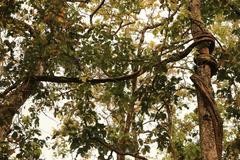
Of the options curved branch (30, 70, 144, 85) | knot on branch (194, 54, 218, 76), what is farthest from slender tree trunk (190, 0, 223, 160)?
curved branch (30, 70, 144, 85)

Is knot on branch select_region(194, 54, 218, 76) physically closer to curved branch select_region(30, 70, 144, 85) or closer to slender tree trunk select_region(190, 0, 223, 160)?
slender tree trunk select_region(190, 0, 223, 160)

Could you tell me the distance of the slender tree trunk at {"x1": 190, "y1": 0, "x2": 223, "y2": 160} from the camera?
4.77 metres

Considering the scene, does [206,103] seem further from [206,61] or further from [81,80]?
[81,80]

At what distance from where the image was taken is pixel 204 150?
473cm

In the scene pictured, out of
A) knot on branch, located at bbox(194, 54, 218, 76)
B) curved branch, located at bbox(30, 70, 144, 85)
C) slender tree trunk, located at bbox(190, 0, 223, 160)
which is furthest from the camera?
curved branch, located at bbox(30, 70, 144, 85)

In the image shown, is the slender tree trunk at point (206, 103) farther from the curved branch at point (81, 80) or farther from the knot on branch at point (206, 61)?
the curved branch at point (81, 80)

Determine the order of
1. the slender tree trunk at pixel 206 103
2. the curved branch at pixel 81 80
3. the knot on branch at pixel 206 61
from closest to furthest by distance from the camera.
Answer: the slender tree trunk at pixel 206 103
the knot on branch at pixel 206 61
the curved branch at pixel 81 80

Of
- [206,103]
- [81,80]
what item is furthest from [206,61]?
[81,80]

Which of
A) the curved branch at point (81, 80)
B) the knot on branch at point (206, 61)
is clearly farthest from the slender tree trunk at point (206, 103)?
the curved branch at point (81, 80)

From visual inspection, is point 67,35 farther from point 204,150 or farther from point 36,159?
point 204,150

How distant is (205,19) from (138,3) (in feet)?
4.52

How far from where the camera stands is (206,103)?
517 centimetres

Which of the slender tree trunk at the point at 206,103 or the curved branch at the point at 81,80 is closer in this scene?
the slender tree trunk at the point at 206,103

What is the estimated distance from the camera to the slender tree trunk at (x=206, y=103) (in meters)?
4.77
